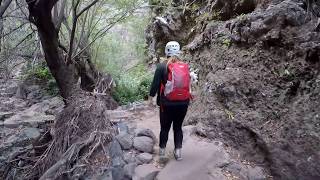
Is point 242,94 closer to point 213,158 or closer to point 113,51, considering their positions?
point 213,158

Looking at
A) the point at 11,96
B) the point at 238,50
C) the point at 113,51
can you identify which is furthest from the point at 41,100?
the point at 238,50

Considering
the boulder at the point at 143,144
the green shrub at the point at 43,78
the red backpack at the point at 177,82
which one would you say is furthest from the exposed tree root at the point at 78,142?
the green shrub at the point at 43,78

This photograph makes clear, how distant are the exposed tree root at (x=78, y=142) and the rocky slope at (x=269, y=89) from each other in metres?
1.62

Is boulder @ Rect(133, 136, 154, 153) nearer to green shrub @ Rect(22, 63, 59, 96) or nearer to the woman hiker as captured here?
the woman hiker

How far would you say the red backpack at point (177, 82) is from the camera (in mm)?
4609

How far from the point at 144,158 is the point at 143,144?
1.16 feet

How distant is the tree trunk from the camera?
217 inches

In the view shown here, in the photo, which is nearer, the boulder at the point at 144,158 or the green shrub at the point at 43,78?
the boulder at the point at 144,158

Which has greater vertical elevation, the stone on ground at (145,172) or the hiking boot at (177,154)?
the hiking boot at (177,154)

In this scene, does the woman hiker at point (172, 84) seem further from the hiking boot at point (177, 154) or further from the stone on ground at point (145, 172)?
the stone on ground at point (145, 172)

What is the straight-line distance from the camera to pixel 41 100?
41.5 ft

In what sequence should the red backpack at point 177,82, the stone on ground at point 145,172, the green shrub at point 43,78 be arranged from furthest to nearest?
1. the green shrub at point 43,78
2. the stone on ground at point 145,172
3. the red backpack at point 177,82

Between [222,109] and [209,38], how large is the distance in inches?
87.1

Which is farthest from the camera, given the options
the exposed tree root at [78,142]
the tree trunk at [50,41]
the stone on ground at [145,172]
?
the tree trunk at [50,41]
